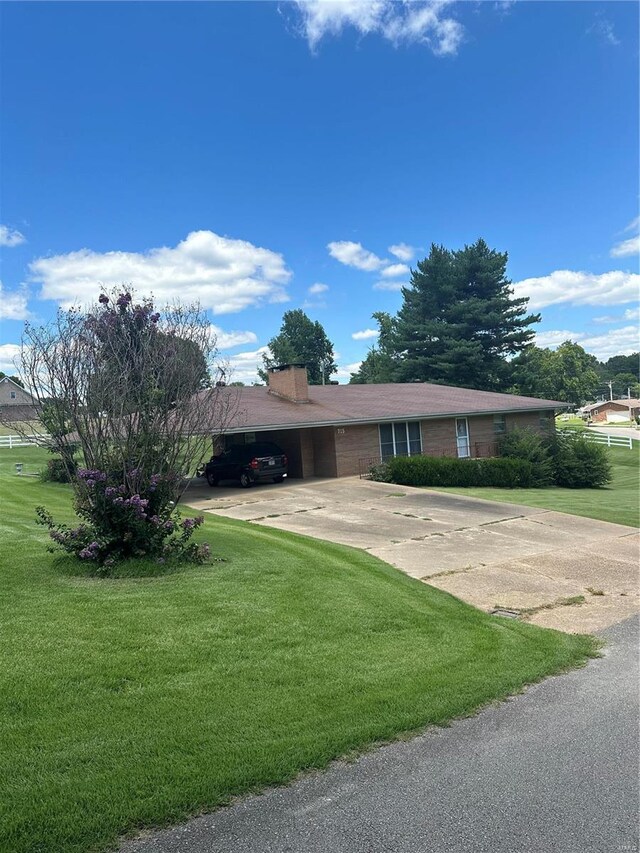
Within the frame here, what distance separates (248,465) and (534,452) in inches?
444

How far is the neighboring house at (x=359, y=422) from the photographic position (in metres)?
22.4

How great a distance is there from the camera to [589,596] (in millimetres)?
8164

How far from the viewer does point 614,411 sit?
104 meters

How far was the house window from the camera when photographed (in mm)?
23922

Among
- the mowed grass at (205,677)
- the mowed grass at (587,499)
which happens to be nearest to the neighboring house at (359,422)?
the mowed grass at (587,499)

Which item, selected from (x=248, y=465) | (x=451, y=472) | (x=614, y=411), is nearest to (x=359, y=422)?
(x=451, y=472)

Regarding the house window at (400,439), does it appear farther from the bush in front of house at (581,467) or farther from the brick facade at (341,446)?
the bush in front of house at (581,467)

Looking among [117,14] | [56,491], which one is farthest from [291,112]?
[56,491]

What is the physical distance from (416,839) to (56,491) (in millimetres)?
19082

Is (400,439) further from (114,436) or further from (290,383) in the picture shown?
(114,436)

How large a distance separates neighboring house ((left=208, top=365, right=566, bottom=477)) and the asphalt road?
50.2 feet

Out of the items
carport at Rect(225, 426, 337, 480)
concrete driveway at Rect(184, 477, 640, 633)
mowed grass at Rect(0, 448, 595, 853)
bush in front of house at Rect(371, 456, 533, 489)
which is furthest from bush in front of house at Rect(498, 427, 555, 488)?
mowed grass at Rect(0, 448, 595, 853)

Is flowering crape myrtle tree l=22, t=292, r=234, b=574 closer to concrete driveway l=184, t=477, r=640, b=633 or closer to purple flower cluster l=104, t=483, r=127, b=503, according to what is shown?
purple flower cluster l=104, t=483, r=127, b=503

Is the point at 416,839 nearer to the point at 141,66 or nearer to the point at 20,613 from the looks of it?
the point at 20,613
